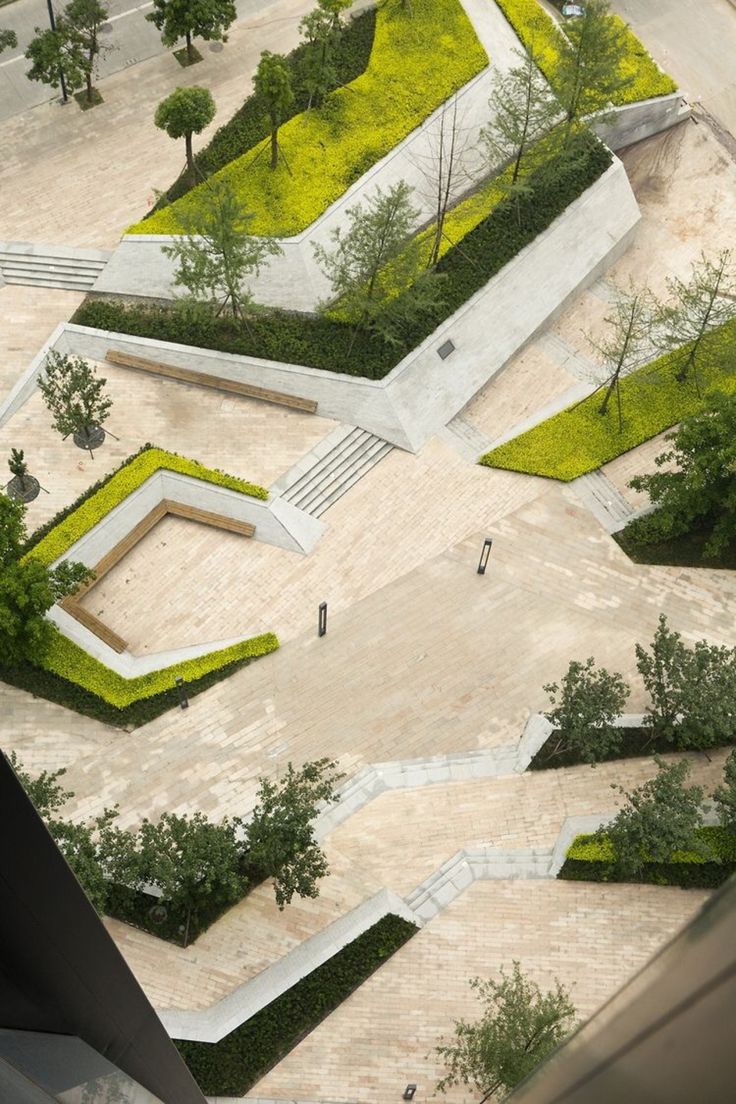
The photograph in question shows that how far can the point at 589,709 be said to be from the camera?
2559cm

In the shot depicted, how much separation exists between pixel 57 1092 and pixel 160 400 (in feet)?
78.6

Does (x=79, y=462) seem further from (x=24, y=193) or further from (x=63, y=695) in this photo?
(x=24, y=193)

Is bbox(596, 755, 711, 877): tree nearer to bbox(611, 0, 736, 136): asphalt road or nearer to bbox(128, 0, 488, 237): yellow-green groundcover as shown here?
bbox(128, 0, 488, 237): yellow-green groundcover

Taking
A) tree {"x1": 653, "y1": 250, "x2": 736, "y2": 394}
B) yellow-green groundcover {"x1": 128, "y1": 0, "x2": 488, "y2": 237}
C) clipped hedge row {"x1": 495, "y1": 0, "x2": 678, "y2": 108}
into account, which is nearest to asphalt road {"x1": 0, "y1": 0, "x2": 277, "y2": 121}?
yellow-green groundcover {"x1": 128, "y1": 0, "x2": 488, "y2": 237}

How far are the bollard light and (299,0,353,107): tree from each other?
15674 millimetres

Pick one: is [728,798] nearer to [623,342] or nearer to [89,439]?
[623,342]

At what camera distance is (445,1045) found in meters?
23.7

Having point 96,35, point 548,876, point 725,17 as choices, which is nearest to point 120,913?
point 548,876

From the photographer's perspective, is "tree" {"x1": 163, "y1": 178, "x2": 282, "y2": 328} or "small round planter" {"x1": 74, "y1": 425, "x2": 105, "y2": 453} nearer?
"tree" {"x1": 163, "y1": 178, "x2": 282, "y2": 328}

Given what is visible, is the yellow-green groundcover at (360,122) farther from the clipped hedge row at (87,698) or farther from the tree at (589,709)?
the tree at (589,709)

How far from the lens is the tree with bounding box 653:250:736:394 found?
3278 cm

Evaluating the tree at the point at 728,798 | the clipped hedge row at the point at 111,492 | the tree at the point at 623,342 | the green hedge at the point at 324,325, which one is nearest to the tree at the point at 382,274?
the green hedge at the point at 324,325

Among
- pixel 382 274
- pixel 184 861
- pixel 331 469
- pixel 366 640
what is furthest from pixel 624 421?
pixel 184 861

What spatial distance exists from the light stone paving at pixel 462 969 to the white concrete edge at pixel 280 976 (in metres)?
0.99
